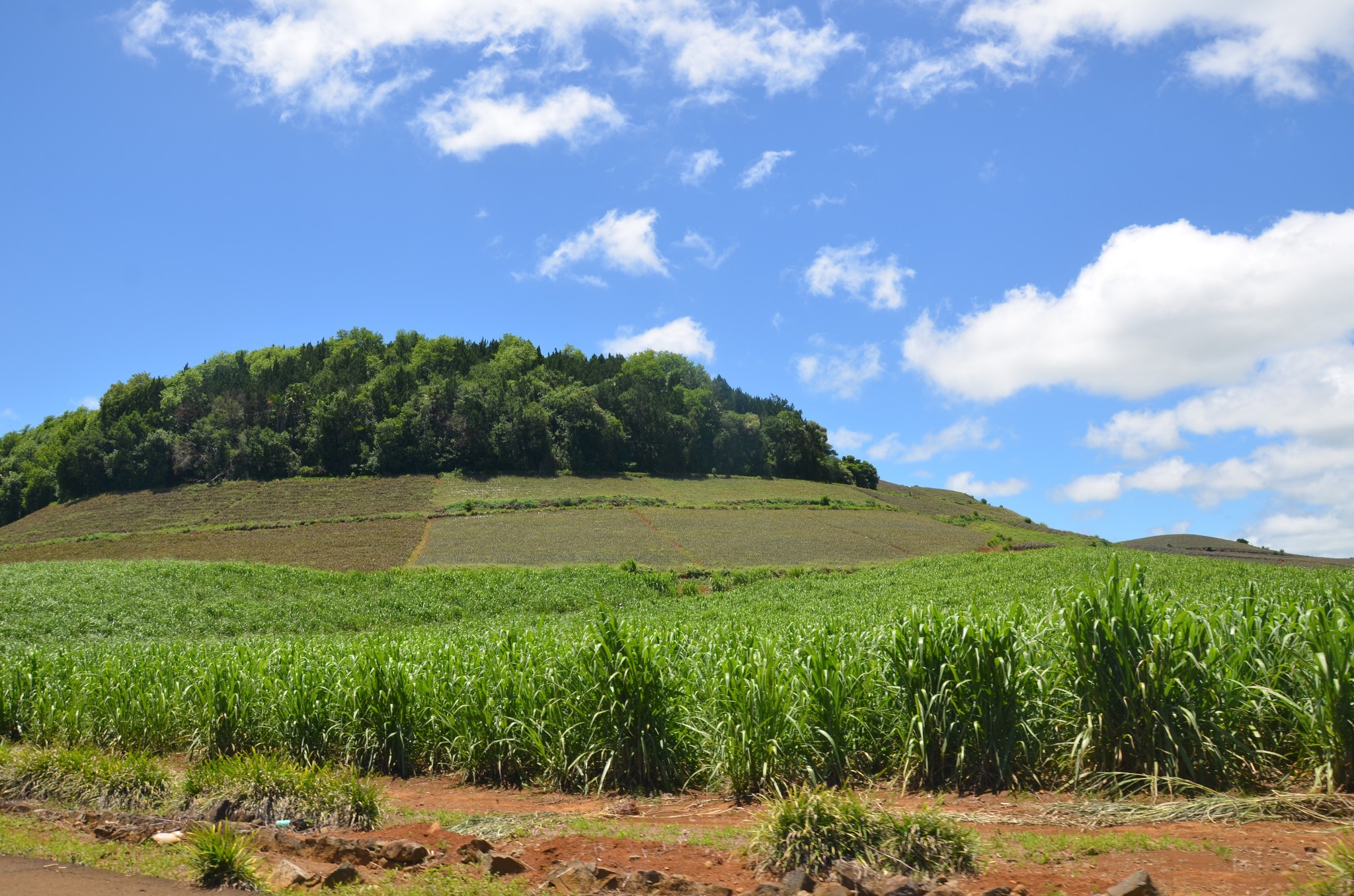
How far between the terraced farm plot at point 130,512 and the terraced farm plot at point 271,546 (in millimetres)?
4792

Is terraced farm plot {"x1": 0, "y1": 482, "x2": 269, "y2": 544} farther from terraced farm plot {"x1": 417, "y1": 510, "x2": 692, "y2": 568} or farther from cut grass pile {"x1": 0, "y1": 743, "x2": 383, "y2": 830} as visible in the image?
cut grass pile {"x1": 0, "y1": 743, "x2": 383, "y2": 830}

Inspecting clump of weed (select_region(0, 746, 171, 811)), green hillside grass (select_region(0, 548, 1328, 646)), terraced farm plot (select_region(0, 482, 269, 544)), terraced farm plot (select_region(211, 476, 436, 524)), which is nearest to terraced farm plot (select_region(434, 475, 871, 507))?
terraced farm plot (select_region(211, 476, 436, 524))

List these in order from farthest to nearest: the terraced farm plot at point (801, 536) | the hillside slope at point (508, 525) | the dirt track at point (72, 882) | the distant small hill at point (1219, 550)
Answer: the terraced farm plot at point (801, 536), the hillside slope at point (508, 525), the distant small hill at point (1219, 550), the dirt track at point (72, 882)

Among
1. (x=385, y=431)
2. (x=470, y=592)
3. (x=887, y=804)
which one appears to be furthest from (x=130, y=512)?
(x=887, y=804)

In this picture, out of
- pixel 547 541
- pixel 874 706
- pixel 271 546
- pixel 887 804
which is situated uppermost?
pixel 547 541

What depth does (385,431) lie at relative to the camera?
259 ft

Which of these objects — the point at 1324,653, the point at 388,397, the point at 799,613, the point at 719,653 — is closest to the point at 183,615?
the point at 799,613

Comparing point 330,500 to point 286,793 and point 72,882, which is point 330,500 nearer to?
point 286,793

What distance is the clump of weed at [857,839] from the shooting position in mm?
4523

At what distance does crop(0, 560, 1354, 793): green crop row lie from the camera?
5875mm

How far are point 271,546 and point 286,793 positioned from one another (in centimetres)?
4550

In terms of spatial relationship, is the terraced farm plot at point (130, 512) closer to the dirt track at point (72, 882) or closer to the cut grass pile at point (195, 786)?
the cut grass pile at point (195, 786)

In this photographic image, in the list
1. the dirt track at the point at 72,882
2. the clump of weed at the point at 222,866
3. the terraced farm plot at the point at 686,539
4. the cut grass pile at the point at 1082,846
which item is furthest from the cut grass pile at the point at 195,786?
the terraced farm plot at the point at 686,539

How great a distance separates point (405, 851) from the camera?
5199 mm
